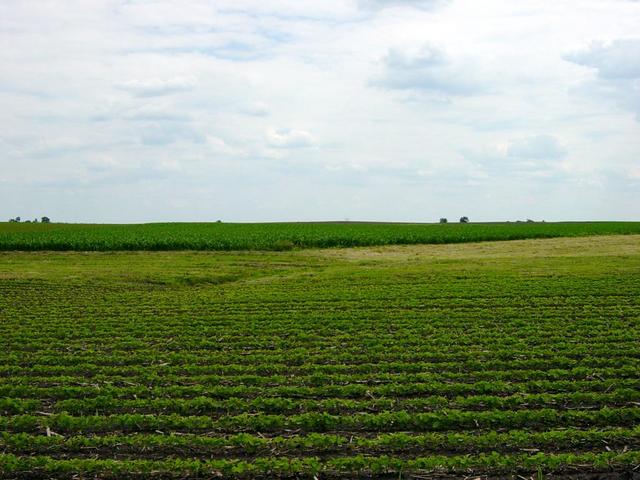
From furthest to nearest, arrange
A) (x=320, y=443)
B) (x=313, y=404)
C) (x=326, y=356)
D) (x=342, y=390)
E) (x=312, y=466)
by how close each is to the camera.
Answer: (x=326, y=356) → (x=342, y=390) → (x=313, y=404) → (x=320, y=443) → (x=312, y=466)

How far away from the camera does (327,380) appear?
438 inches

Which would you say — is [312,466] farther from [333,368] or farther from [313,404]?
[333,368]

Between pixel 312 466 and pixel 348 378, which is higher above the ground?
pixel 348 378

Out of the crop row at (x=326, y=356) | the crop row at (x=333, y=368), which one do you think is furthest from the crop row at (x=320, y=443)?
the crop row at (x=326, y=356)

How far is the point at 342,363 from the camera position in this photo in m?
12.3

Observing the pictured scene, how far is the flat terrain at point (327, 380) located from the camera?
8062 mm

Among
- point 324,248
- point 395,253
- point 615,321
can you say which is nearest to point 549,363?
point 615,321

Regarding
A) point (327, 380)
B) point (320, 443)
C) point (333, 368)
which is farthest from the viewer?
point (333, 368)

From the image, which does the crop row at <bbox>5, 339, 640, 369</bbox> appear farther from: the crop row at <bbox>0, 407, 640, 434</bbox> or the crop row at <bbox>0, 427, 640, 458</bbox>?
the crop row at <bbox>0, 427, 640, 458</bbox>

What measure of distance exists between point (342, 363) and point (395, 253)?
26.9m

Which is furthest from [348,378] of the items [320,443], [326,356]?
[320,443]

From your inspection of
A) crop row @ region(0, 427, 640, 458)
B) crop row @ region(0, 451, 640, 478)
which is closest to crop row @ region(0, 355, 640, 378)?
crop row @ region(0, 427, 640, 458)

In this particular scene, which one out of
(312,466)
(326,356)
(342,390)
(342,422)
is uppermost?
(326,356)

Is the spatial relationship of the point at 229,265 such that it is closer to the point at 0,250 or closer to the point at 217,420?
the point at 0,250
